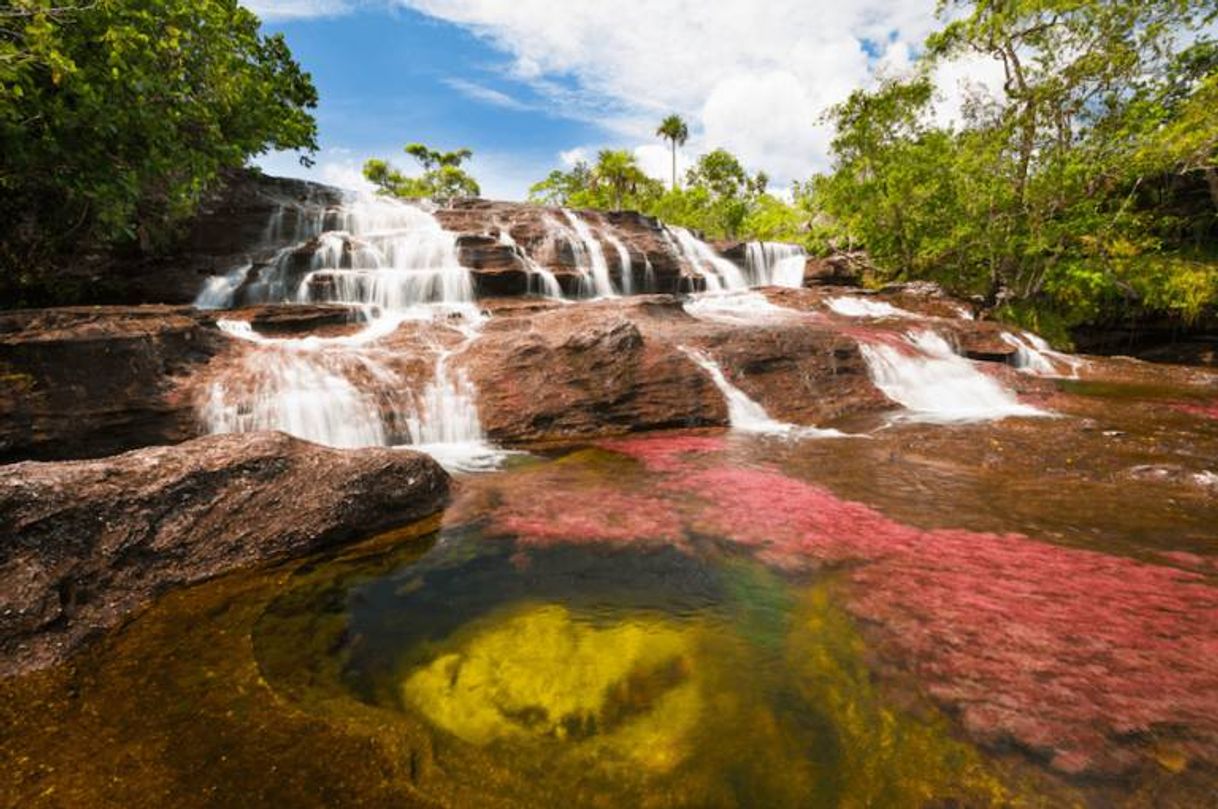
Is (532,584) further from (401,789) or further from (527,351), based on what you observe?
(527,351)

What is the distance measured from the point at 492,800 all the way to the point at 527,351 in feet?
26.5

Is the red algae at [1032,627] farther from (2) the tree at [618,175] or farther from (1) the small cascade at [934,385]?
(2) the tree at [618,175]

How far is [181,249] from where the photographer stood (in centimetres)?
1543

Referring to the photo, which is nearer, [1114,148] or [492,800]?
[492,800]

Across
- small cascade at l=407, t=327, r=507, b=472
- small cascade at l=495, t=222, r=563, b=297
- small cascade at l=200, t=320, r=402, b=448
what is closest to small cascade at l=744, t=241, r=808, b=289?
small cascade at l=495, t=222, r=563, b=297

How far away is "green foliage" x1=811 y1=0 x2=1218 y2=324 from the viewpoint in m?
16.8

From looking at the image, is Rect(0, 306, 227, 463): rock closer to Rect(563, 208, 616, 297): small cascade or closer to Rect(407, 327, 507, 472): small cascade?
Rect(407, 327, 507, 472): small cascade

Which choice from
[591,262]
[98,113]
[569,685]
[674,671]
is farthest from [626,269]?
[569,685]

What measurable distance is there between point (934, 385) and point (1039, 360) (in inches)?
234

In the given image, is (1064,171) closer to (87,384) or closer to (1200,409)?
(1200,409)

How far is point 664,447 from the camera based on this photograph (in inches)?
332

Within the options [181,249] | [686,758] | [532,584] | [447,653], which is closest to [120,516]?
[447,653]

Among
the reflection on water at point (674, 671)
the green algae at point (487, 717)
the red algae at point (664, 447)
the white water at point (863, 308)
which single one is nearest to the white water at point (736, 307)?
the white water at point (863, 308)

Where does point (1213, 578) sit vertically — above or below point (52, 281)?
below
